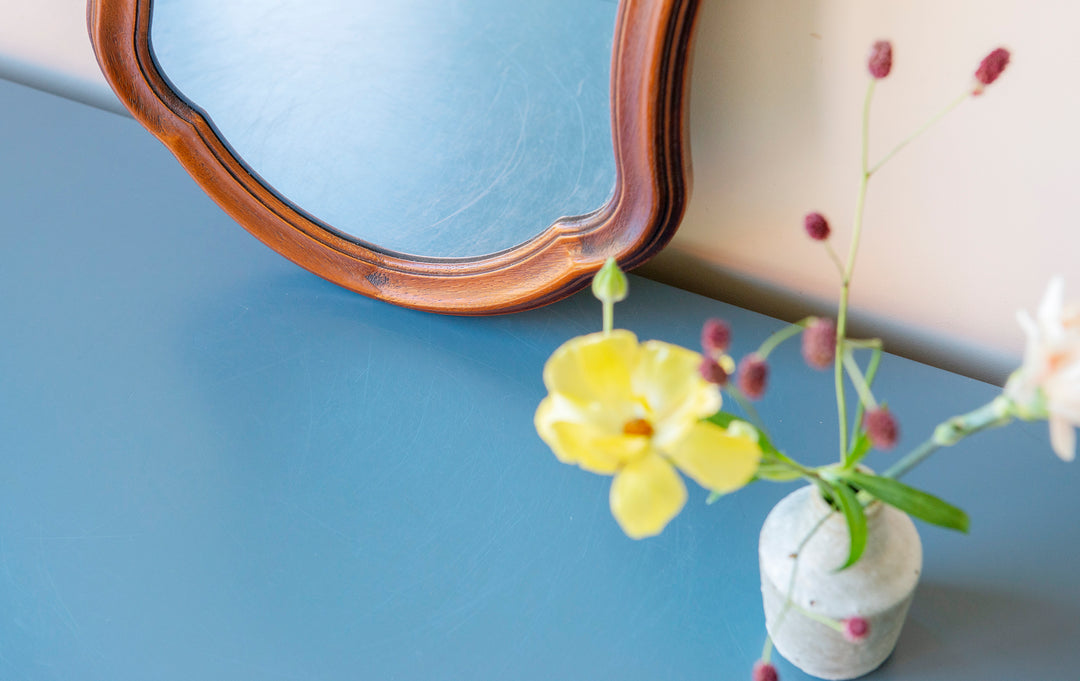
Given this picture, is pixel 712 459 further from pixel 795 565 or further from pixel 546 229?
pixel 546 229

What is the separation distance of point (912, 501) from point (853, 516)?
3cm

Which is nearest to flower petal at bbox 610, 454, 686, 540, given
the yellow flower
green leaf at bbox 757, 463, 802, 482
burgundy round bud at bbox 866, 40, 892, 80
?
the yellow flower

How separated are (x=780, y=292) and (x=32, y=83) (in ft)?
3.24

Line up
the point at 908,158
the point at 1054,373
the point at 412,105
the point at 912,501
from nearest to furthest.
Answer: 1. the point at 1054,373
2. the point at 912,501
3. the point at 908,158
4. the point at 412,105

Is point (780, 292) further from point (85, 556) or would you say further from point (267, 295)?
point (85, 556)

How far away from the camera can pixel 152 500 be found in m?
0.73

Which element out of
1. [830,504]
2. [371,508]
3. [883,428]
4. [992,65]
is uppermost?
[992,65]

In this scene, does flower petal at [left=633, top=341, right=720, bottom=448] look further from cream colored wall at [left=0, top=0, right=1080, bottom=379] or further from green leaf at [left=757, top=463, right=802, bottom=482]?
cream colored wall at [left=0, top=0, right=1080, bottom=379]

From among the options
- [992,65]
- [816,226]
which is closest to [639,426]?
[816,226]

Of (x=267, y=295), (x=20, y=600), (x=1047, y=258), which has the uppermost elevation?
(x=1047, y=258)

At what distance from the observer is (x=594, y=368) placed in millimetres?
387

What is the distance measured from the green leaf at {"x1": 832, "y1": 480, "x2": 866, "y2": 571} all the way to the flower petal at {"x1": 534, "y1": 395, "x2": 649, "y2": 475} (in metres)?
0.15

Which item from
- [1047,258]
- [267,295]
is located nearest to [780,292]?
[1047,258]

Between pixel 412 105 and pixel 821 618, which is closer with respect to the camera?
pixel 821 618
